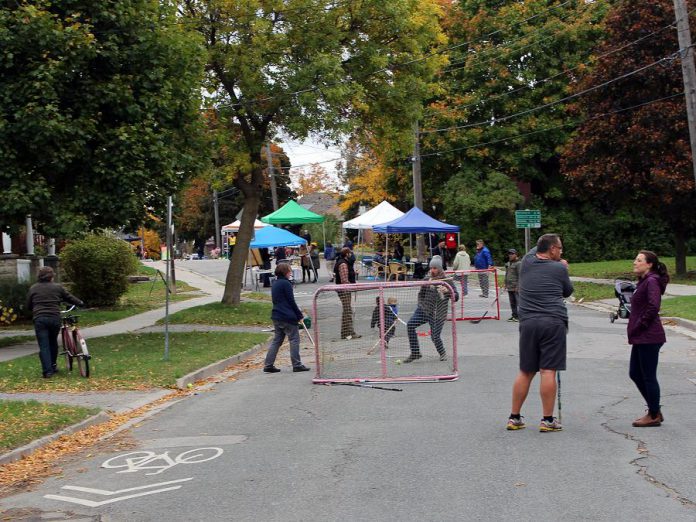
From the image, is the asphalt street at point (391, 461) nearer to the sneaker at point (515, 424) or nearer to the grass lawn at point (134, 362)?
the sneaker at point (515, 424)

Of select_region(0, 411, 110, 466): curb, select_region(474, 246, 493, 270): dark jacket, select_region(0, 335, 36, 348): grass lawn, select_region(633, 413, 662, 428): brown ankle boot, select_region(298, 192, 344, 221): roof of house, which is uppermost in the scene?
select_region(298, 192, 344, 221): roof of house

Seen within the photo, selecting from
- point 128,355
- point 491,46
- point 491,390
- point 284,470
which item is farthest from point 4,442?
point 491,46

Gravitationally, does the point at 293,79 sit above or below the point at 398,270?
above

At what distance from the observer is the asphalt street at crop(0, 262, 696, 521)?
253 inches

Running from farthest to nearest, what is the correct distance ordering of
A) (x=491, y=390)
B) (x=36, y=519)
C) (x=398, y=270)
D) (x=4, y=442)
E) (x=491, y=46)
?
(x=491, y=46)
(x=398, y=270)
(x=491, y=390)
(x=4, y=442)
(x=36, y=519)

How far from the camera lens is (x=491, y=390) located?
11555 millimetres

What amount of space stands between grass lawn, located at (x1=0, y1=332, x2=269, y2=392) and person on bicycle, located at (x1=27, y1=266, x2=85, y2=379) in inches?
12.9

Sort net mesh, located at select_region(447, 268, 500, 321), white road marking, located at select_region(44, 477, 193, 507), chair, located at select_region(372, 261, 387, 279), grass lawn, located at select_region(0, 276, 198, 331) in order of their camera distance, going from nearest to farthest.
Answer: white road marking, located at select_region(44, 477, 193, 507) → net mesh, located at select_region(447, 268, 500, 321) → grass lawn, located at select_region(0, 276, 198, 331) → chair, located at select_region(372, 261, 387, 279)

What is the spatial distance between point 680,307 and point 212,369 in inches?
488

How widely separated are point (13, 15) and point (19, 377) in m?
6.60

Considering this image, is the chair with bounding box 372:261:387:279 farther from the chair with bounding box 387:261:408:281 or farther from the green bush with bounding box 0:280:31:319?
the green bush with bounding box 0:280:31:319

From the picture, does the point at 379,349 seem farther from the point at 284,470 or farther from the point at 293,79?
the point at 293,79

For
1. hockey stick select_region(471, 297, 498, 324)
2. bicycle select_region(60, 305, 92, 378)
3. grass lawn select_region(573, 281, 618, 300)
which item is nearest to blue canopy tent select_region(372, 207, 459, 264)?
grass lawn select_region(573, 281, 618, 300)

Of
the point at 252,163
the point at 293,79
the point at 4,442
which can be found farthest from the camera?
the point at 252,163
